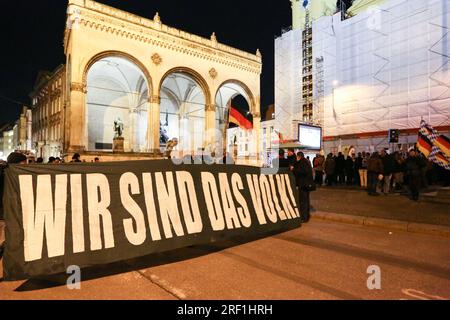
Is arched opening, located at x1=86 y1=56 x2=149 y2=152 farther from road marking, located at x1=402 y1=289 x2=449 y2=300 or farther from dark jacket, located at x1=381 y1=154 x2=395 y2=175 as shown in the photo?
road marking, located at x1=402 y1=289 x2=449 y2=300

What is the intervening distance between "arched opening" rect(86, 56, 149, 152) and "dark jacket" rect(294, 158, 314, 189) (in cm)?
2080

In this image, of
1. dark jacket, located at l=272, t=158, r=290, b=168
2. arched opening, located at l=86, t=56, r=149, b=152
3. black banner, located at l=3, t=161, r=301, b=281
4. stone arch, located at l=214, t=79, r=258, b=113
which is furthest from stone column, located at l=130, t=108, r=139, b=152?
black banner, located at l=3, t=161, r=301, b=281

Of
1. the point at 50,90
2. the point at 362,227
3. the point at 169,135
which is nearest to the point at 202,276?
the point at 362,227

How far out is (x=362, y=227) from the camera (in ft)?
26.2

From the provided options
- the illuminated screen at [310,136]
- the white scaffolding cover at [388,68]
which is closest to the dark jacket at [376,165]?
the illuminated screen at [310,136]

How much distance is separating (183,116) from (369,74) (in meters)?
17.7

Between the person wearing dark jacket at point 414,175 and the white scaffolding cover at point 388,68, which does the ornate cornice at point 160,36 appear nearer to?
the white scaffolding cover at point 388,68

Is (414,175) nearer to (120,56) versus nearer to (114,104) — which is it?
(120,56)

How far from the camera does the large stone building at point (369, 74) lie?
2408 centimetres

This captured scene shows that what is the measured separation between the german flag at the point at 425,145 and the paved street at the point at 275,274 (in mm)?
7851

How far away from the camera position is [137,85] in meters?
28.1

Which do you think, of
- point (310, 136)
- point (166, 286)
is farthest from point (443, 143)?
point (310, 136)

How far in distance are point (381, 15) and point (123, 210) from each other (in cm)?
3069

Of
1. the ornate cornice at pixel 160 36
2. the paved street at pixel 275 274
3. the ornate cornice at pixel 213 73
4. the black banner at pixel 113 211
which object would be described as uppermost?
the ornate cornice at pixel 160 36
